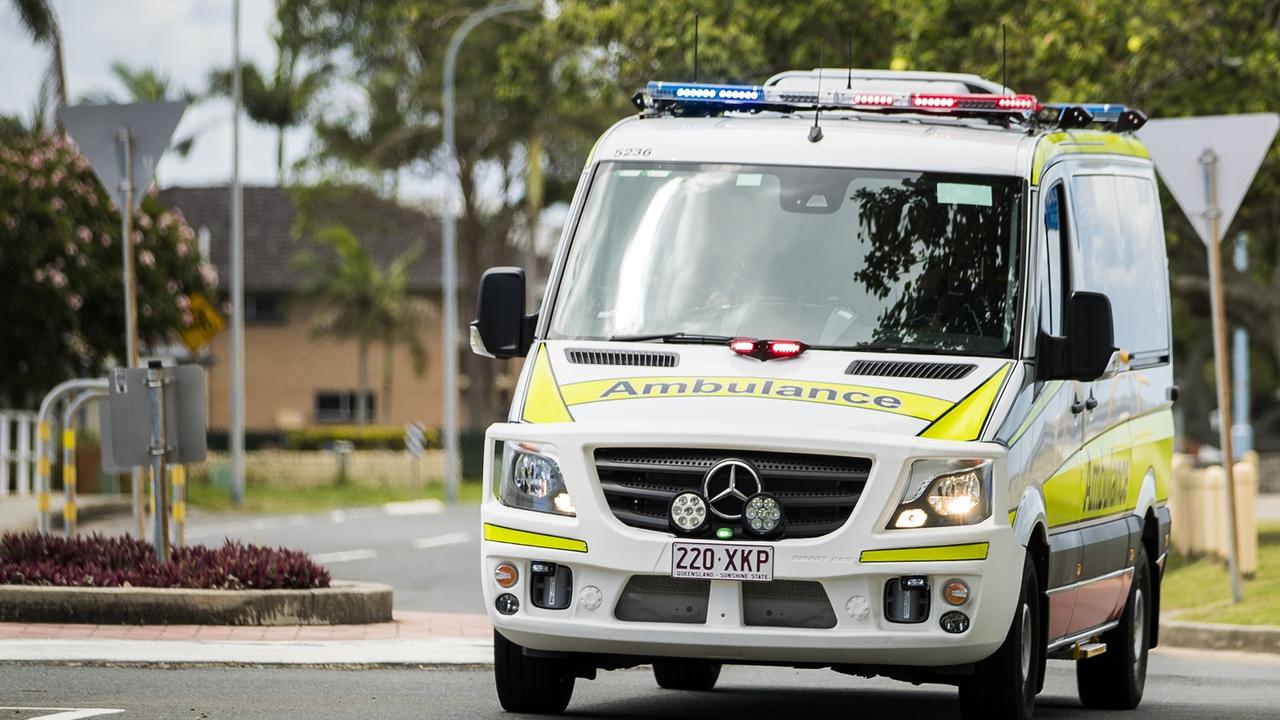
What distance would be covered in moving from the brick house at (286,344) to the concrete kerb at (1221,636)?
5268 centimetres

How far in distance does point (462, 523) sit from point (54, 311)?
6.76 meters

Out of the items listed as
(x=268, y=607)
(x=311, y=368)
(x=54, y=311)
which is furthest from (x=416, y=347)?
(x=268, y=607)

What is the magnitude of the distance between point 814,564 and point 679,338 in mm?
1270

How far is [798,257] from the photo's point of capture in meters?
9.43

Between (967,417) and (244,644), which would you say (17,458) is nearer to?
(244,644)

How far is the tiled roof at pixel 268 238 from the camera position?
67125mm

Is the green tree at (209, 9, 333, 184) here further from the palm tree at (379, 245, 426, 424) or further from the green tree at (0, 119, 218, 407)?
the green tree at (0, 119, 218, 407)

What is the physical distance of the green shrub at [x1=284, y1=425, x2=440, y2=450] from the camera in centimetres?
5797

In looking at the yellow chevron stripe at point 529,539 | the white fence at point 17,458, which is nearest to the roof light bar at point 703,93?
the yellow chevron stripe at point 529,539

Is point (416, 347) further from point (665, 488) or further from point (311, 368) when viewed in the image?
point (665, 488)

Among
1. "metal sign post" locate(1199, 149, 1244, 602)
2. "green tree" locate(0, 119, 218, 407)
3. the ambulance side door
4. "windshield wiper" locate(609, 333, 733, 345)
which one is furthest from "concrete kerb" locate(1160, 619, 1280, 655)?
"green tree" locate(0, 119, 218, 407)

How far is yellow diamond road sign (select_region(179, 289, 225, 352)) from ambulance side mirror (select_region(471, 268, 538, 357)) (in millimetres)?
21721

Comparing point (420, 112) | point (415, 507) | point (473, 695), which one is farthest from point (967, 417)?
point (420, 112)

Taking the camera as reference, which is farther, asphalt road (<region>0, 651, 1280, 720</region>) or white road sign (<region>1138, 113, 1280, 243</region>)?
white road sign (<region>1138, 113, 1280, 243</region>)
